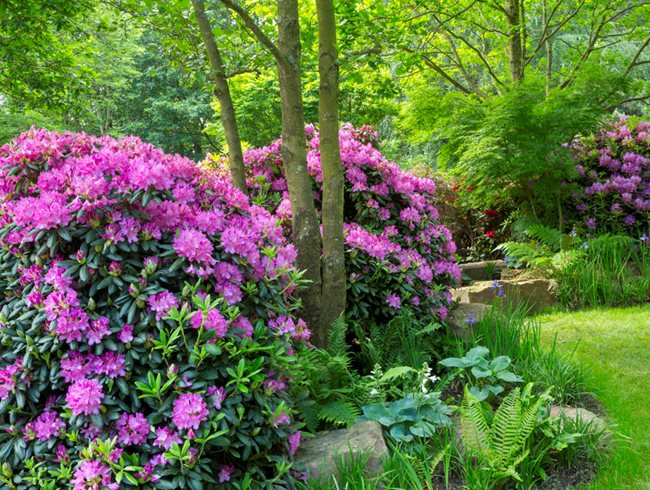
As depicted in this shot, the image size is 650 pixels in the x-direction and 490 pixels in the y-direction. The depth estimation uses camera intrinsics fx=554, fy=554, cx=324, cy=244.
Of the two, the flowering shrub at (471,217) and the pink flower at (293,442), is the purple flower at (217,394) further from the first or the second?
the flowering shrub at (471,217)

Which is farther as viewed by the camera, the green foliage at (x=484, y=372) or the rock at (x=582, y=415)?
the green foliage at (x=484, y=372)

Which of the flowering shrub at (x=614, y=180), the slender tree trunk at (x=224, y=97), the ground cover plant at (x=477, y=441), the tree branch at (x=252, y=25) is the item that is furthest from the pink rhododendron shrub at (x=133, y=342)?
the flowering shrub at (x=614, y=180)

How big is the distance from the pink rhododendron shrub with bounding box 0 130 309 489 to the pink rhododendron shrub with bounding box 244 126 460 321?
4.14 ft

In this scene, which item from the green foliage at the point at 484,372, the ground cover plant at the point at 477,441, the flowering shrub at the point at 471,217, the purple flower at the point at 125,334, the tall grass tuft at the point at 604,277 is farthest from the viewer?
the flowering shrub at the point at 471,217

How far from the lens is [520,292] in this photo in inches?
224

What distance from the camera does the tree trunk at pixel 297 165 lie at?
332 cm

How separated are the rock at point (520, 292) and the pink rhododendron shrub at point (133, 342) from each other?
3572mm

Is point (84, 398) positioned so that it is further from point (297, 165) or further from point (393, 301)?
point (393, 301)

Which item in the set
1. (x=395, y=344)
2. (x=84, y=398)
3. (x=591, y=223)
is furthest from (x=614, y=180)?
(x=84, y=398)

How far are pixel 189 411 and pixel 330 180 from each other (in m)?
1.87

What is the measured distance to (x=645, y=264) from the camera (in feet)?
19.1

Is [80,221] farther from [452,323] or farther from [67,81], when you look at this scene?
[67,81]

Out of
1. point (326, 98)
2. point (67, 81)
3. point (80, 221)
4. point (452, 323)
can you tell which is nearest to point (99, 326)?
point (80, 221)

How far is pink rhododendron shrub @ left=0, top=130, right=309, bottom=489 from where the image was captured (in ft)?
6.35
